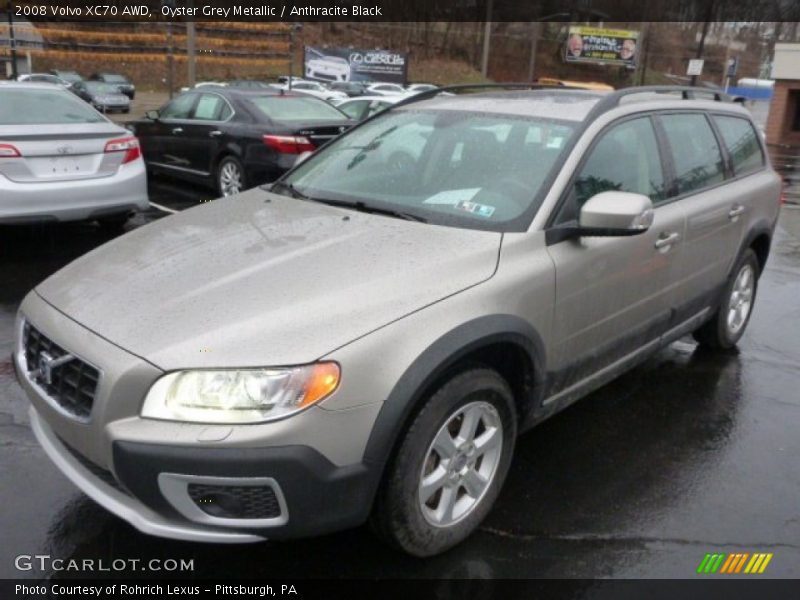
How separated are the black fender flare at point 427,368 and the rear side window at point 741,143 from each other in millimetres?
2522

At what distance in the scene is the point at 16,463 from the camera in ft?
11.0

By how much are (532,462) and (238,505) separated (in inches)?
65.4

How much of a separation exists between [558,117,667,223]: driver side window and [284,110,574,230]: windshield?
17 centimetres

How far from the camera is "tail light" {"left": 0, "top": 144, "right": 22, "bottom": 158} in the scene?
5.95 m

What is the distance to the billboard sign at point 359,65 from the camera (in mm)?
44094

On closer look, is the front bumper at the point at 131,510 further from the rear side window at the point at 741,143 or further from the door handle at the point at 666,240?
the rear side window at the point at 741,143

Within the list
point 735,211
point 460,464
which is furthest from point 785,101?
point 460,464

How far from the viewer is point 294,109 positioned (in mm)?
9281

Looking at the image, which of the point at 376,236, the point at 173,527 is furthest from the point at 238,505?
the point at 376,236

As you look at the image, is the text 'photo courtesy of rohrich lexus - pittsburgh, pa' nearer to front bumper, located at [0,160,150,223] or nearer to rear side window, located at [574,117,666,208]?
rear side window, located at [574,117,666,208]

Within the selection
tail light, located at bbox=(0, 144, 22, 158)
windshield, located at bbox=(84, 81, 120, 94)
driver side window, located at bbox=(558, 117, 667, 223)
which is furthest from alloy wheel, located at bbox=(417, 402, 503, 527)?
windshield, located at bbox=(84, 81, 120, 94)

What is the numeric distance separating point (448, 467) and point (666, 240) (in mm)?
1741

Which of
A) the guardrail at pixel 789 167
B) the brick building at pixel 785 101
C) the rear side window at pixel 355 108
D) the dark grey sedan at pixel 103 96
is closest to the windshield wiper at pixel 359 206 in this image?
the guardrail at pixel 789 167

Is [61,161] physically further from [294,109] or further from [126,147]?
[294,109]
